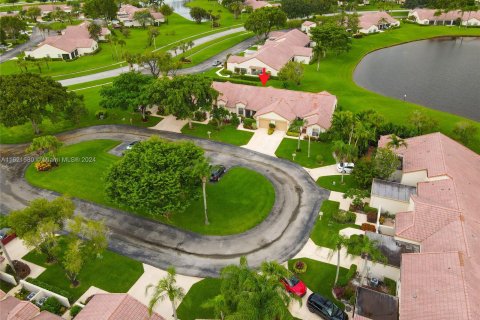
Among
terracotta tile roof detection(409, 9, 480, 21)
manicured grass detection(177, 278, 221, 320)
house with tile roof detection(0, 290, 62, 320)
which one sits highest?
terracotta tile roof detection(409, 9, 480, 21)

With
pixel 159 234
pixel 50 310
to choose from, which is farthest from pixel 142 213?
pixel 50 310

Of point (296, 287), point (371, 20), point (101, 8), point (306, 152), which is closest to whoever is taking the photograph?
point (296, 287)

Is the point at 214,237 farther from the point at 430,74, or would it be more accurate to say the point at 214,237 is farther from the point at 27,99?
the point at 430,74

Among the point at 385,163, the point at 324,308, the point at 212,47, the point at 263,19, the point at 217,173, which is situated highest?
the point at 263,19

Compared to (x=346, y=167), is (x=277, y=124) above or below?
above

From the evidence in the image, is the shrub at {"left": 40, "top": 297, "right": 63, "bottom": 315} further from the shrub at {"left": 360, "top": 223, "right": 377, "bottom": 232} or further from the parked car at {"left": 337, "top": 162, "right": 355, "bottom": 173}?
the parked car at {"left": 337, "top": 162, "right": 355, "bottom": 173}

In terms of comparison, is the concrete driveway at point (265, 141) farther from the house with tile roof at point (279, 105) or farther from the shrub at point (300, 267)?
the shrub at point (300, 267)

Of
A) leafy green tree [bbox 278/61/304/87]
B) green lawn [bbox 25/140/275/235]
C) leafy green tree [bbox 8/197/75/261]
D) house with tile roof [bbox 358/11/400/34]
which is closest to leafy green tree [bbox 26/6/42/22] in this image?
green lawn [bbox 25/140/275/235]

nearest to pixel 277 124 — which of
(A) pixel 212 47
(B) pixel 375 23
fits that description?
(A) pixel 212 47
